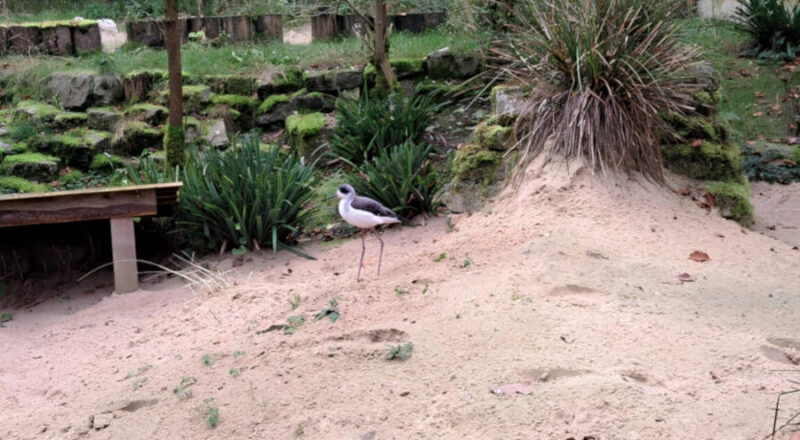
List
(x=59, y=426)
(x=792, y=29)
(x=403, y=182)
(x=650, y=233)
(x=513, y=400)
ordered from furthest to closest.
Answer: (x=792, y=29) < (x=403, y=182) < (x=650, y=233) < (x=59, y=426) < (x=513, y=400)

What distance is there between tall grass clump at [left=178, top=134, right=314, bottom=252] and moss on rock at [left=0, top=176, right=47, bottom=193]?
2.75 metres

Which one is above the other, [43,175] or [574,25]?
[574,25]

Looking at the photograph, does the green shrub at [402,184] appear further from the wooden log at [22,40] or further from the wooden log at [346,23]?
the wooden log at [22,40]

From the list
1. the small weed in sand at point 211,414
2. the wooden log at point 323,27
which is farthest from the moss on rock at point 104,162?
the small weed in sand at point 211,414

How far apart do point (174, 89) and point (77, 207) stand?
1.81 metres

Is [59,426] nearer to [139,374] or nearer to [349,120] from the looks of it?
[139,374]

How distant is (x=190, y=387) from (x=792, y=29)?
925 cm

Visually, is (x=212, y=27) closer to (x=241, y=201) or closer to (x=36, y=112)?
(x=36, y=112)

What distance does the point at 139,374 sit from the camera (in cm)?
373

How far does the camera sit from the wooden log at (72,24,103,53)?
11.0 m

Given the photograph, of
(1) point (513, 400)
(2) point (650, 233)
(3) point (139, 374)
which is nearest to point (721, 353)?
(1) point (513, 400)

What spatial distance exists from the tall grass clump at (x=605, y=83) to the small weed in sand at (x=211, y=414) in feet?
9.29

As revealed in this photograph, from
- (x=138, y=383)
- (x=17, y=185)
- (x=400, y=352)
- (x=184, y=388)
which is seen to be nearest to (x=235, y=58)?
(x=17, y=185)

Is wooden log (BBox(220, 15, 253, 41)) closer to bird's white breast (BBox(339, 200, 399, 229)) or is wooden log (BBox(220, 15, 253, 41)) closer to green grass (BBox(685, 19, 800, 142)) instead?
green grass (BBox(685, 19, 800, 142))
